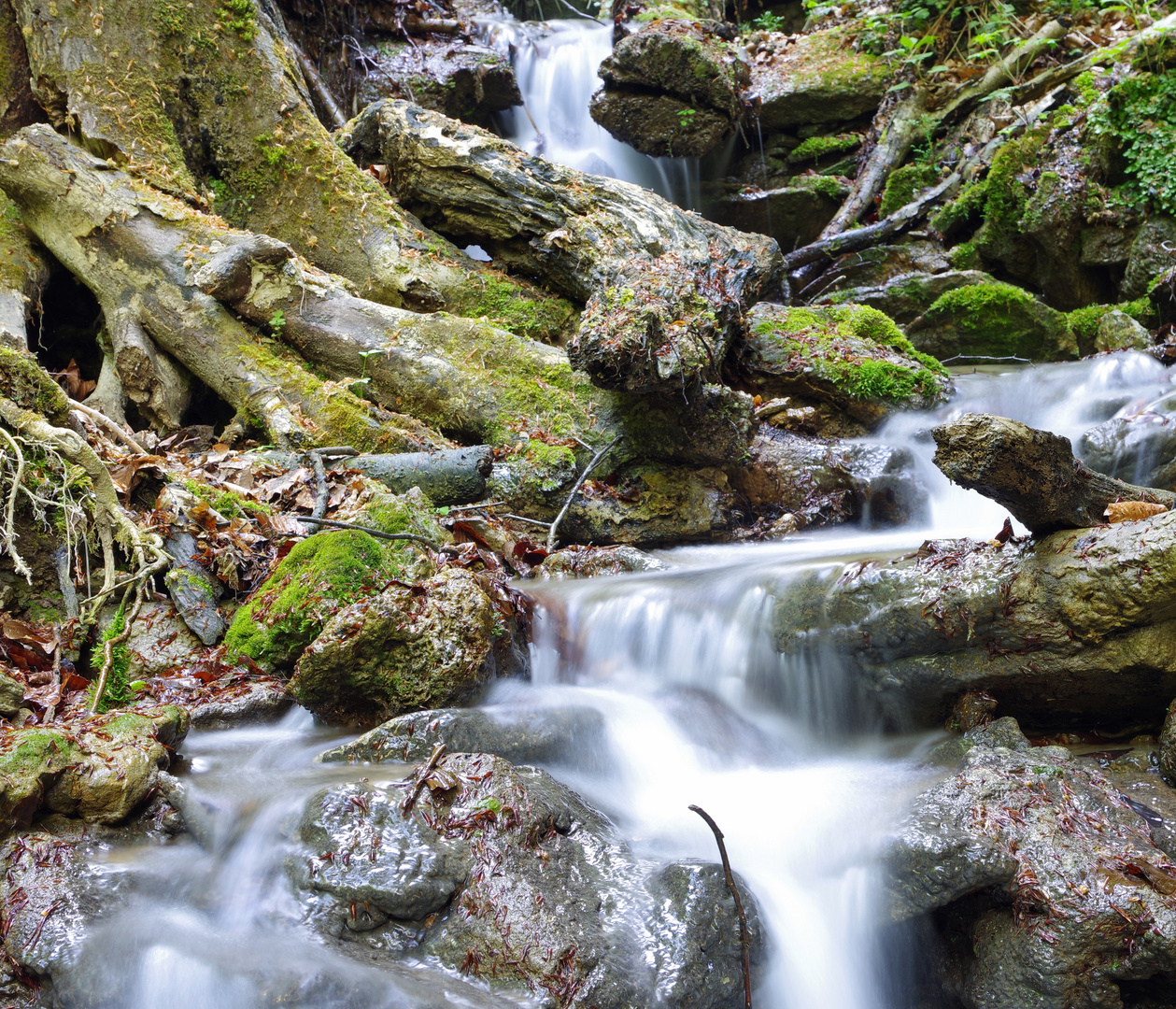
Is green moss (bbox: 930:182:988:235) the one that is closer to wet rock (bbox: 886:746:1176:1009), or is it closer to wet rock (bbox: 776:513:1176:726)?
wet rock (bbox: 776:513:1176:726)

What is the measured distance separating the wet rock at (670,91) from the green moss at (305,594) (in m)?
10.1

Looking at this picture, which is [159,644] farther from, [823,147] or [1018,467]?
[823,147]

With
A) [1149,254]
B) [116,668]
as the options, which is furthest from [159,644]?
[1149,254]

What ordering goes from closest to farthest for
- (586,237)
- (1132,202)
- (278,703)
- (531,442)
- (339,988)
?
(339,988) < (278,703) < (531,442) < (586,237) < (1132,202)

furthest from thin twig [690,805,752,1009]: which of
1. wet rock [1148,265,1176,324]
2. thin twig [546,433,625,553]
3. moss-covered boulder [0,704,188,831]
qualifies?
wet rock [1148,265,1176,324]

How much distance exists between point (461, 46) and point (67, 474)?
1050 centimetres

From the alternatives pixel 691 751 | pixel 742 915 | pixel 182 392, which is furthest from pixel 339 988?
pixel 182 392

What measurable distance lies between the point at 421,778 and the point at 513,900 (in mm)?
510

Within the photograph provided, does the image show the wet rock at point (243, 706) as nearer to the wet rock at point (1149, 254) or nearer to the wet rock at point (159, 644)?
the wet rock at point (159, 644)

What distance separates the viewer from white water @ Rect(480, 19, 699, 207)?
12.1m

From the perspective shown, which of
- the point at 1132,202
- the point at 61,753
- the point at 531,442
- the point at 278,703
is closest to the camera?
the point at 61,753

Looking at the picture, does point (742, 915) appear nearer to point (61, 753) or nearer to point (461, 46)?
point (61, 753)

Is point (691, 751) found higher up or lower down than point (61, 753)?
lower down

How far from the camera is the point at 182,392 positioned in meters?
6.27
